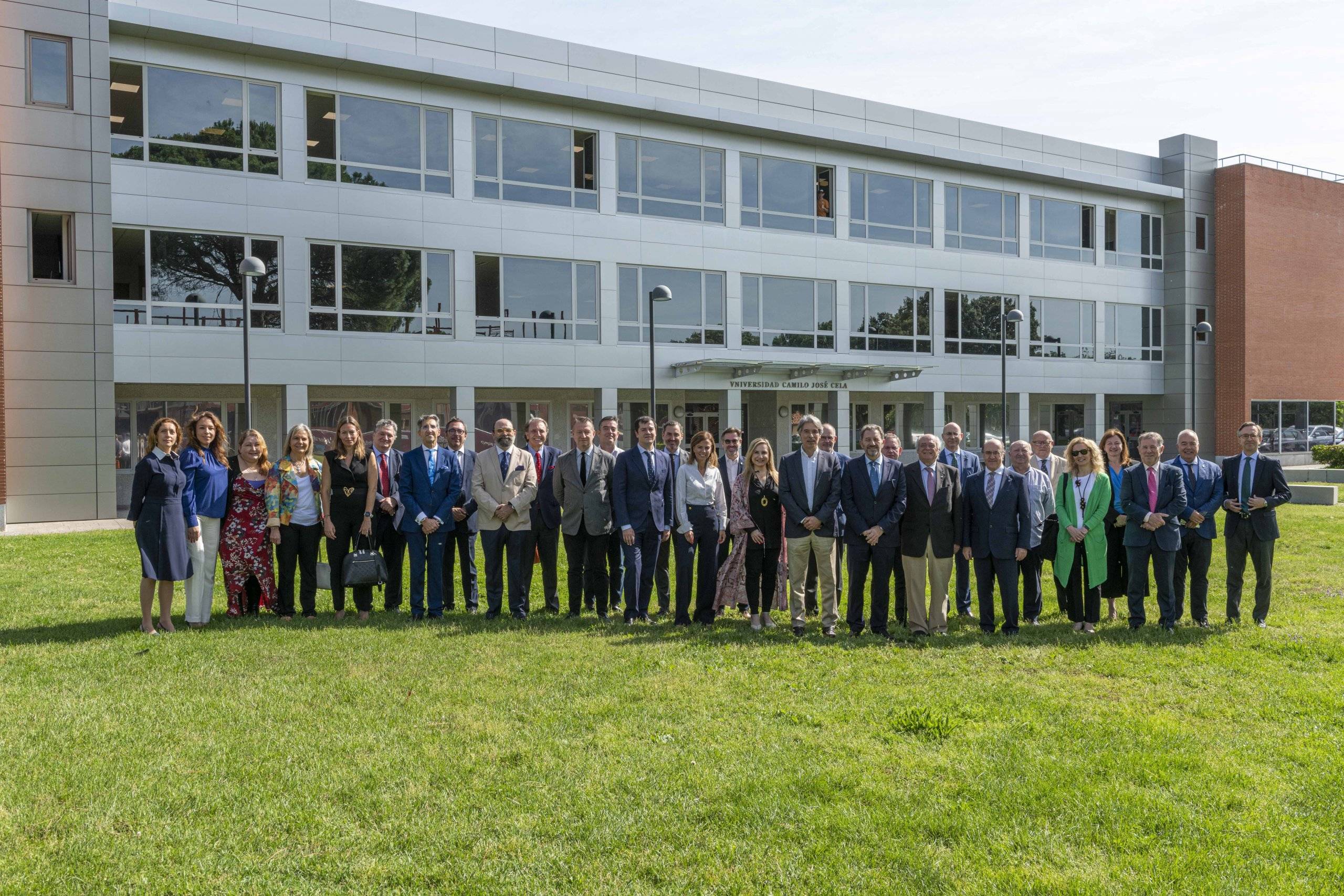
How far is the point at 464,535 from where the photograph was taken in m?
9.64

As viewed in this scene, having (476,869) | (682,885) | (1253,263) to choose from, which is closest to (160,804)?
(476,869)

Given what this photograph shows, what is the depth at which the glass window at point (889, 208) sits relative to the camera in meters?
28.8

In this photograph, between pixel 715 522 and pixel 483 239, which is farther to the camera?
pixel 483 239

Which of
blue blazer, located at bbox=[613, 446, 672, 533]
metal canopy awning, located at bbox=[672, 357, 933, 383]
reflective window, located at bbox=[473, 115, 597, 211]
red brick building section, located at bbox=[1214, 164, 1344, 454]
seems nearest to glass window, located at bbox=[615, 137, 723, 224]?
reflective window, located at bbox=[473, 115, 597, 211]

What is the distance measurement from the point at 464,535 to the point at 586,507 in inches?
55.3

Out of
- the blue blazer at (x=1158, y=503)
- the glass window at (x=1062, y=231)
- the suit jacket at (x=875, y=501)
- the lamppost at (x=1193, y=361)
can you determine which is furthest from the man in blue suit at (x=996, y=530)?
the glass window at (x=1062, y=231)

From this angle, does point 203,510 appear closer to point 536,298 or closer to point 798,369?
point 536,298

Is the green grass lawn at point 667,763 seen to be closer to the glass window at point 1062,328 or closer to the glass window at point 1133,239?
the glass window at point 1062,328

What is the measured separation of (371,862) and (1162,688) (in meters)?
5.25

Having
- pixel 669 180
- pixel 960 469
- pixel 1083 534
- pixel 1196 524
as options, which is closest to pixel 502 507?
pixel 960 469

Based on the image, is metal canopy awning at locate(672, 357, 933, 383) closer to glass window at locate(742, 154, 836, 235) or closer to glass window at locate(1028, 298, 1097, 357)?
glass window at locate(742, 154, 836, 235)

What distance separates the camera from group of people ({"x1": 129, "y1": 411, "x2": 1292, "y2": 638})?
8.51 metres

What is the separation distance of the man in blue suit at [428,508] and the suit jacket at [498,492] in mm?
290

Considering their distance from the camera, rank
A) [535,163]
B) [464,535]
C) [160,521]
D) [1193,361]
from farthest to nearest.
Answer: [1193,361]
[535,163]
[464,535]
[160,521]
